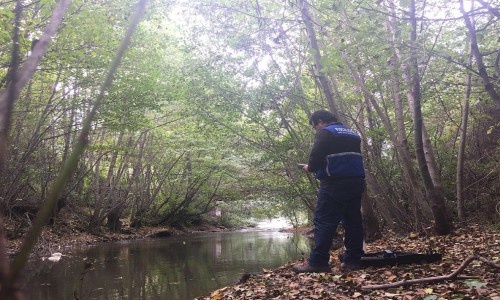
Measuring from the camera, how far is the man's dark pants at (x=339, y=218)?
187 inches

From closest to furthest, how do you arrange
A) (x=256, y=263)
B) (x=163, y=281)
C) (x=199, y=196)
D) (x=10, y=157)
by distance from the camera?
(x=163, y=281)
(x=256, y=263)
(x=10, y=157)
(x=199, y=196)

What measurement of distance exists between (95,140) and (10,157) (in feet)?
19.3

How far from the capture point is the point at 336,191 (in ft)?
15.5

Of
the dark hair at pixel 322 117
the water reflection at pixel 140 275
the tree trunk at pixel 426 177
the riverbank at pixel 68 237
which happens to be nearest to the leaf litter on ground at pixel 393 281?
the tree trunk at pixel 426 177

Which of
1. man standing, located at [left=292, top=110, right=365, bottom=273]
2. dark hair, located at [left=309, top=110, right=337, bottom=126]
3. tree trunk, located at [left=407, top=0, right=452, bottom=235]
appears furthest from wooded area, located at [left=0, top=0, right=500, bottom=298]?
man standing, located at [left=292, top=110, right=365, bottom=273]

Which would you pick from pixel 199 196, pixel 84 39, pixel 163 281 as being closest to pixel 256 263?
pixel 163 281

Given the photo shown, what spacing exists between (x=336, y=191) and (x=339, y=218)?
0.34m

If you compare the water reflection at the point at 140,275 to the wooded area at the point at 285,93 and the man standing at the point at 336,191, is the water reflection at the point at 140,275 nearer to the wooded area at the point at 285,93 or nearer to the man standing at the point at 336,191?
the wooded area at the point at 285,93

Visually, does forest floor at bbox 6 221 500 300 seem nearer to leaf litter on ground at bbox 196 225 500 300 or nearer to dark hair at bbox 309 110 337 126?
leaf litter on ground at bbox 196 225 500 300

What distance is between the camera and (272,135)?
11.0 meters

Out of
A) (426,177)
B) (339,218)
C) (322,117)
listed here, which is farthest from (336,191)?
(426,177)

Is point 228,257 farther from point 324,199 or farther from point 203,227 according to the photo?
point 203,227

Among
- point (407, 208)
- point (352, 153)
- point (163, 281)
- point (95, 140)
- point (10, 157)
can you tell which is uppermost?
point (95, 140)

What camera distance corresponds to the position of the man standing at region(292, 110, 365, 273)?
4.74m
